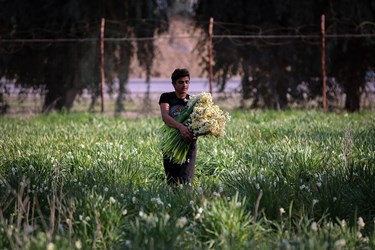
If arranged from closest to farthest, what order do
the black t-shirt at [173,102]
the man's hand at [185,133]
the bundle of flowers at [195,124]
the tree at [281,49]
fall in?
the bundle of flowers at [195,124]
the man's hand at [185,133]
the black t-shirt at [173,102]
the tree at [281,49]

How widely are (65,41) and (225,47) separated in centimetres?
450

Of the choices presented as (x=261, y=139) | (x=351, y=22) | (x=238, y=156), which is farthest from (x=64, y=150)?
(x=351, y=22)

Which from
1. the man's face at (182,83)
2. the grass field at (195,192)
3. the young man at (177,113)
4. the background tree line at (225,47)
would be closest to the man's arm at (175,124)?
the young man at (177,113)

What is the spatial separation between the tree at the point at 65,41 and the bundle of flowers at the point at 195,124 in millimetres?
11178

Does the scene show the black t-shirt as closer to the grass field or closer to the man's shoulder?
the man's shoulder

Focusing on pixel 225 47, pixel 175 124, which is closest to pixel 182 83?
pixel 175 124

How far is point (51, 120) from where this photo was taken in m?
14.1

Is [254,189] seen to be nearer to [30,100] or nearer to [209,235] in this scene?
[209,235]

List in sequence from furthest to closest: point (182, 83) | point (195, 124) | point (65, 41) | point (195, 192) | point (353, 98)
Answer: point (353, 98), point (65, 41), point (182, 83), point (195, 124), point (195, 192)

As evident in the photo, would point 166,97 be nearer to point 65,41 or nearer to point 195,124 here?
point 195,124

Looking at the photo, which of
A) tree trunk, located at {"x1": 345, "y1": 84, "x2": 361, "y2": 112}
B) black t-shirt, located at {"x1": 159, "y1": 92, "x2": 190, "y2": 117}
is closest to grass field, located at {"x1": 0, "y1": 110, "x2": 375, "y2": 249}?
black t-shirt, located at {"x1": 159, "y1": 92, "x2": 190, "y2": 117}

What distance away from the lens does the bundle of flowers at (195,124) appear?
6.51 metres

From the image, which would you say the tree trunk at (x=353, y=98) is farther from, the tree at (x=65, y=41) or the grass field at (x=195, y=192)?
the grass field at (x=195, y=192)

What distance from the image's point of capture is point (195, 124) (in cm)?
653
